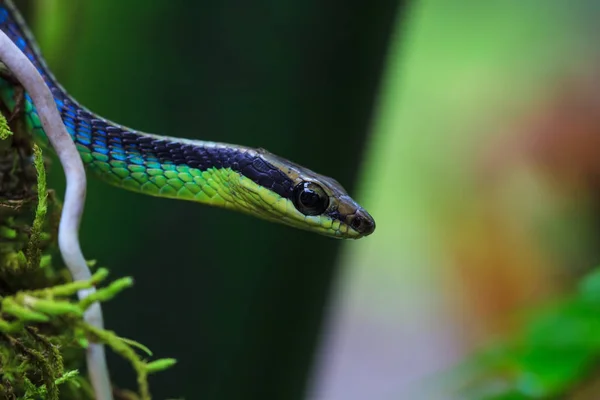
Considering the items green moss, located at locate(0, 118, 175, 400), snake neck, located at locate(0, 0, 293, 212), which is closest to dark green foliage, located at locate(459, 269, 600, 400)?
snake neck, located at locate(0, 0, 293, 212)

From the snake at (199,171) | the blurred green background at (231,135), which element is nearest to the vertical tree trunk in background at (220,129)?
the blurred green background at (231,135)

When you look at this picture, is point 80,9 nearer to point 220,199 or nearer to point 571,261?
point 220,199

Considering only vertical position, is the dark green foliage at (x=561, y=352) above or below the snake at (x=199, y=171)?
below

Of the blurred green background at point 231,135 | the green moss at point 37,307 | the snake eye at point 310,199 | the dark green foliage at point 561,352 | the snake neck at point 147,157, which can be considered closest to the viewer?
the green moss at point 37,307

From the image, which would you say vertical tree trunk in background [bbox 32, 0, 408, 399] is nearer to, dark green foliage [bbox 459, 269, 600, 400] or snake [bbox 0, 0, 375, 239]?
snake [bbox 0, 0, 375, 239]

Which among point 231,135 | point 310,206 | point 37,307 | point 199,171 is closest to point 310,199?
point 310,206

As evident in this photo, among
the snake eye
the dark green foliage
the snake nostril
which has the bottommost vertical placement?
the dark green foliage

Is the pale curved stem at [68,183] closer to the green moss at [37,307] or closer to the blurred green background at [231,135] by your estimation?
the green moss at [37,307]
